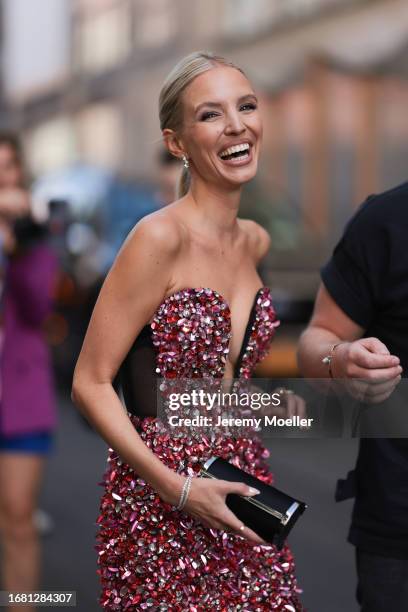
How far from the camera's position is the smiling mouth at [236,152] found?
2562 mm

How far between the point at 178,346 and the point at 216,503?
348 mm

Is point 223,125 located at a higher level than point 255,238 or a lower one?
higher

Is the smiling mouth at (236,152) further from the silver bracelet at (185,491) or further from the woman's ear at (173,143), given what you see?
the silver bracelet at (185,491)

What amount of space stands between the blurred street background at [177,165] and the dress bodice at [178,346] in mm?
322

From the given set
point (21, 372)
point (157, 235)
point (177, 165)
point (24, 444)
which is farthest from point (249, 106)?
point (177, 165)

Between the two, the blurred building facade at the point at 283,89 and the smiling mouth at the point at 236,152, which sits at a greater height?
the blurred building facade at the point at 283,89

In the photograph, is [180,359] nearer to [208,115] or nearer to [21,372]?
[208,115]

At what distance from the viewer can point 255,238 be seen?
113 inches

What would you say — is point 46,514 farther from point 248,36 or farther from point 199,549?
point 248,36

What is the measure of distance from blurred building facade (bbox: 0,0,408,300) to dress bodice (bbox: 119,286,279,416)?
24.0 ft

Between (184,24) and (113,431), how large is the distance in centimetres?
1958

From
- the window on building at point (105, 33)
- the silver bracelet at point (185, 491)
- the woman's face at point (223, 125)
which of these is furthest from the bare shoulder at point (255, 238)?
the window on building at point (105, 33)

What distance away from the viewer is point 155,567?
8.30ft

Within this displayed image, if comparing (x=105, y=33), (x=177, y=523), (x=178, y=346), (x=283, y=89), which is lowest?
(x=177, y=523)
